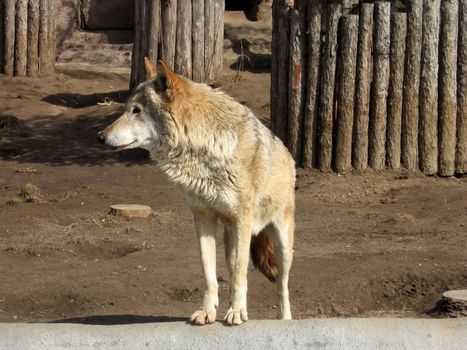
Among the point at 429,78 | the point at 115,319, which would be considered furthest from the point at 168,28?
the point at 115,319

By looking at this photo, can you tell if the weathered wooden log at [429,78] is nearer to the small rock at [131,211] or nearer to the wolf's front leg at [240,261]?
the small rock at [131,211]

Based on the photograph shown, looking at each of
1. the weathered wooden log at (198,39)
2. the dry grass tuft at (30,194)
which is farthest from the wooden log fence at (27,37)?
the dry grass tuft at (30,194)

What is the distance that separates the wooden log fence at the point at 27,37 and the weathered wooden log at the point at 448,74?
21.8 ft

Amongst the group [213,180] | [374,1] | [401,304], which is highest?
[374,1]

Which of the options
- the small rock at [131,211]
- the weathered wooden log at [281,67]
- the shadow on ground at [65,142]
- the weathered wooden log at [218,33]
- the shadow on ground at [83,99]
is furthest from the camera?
the shadow on ground at [83,99]

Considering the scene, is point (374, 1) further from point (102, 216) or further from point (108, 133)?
point (108, 133)

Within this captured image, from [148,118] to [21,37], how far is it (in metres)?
9.52

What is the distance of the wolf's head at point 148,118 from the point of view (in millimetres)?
6645

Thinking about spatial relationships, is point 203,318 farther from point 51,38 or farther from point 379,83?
point 51,38

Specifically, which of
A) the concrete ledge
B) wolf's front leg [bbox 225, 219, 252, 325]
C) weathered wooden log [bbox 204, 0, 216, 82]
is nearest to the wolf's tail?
wolf's front leg [bbox 225, 219, 252, 325]

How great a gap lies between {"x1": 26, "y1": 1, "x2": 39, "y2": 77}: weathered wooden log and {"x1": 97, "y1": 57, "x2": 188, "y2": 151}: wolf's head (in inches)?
368

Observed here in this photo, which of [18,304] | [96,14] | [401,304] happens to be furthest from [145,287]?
[96,14]

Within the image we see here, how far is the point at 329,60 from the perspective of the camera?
11391 millimetres

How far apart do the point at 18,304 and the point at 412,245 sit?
3.51m
